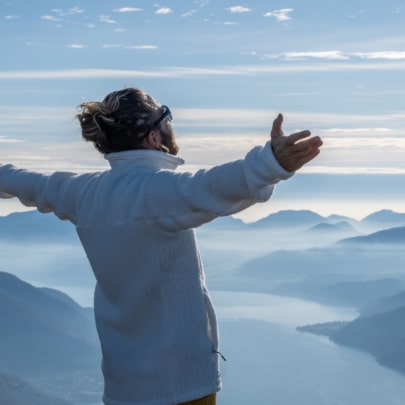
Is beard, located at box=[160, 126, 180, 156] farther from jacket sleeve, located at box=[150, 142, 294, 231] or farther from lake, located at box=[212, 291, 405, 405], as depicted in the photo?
lake, located at box=[212, 291, 405, 405]

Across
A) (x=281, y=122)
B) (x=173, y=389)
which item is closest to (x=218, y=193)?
(x=281, y=122)

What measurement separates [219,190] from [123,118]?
41cm

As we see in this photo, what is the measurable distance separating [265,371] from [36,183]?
10622 centimetres

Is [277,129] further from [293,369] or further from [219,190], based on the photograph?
[293,369]

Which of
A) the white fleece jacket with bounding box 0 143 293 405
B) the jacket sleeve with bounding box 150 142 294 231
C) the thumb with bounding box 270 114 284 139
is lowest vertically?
the white fleece jacket with bounding box 0 143 293 405

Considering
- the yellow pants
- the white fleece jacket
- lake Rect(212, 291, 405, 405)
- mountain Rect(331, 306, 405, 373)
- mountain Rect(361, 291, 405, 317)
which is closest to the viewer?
the white fleece jacket

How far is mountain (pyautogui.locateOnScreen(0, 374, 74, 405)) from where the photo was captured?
76312 millimetres

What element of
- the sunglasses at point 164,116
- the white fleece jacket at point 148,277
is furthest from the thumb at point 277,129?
the sunglasses at point 164,116

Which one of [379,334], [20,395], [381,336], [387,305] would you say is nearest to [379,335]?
[379,334]

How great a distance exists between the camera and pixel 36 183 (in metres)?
2.44

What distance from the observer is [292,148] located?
175 cm

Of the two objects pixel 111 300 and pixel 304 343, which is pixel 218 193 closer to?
pixel 111 300

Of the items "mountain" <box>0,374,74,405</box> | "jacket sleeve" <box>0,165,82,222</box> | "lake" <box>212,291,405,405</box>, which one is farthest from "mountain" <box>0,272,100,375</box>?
"jacket sleeve" <box>0,165,82,222</box>

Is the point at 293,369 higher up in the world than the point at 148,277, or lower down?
lower down
